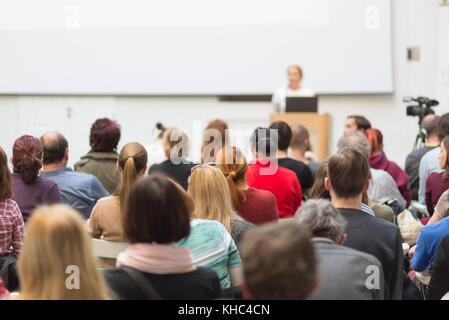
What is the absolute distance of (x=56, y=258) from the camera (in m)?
1.40

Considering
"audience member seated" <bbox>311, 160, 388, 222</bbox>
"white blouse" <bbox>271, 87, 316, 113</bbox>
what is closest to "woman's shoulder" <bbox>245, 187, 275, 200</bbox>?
"audience member seated" <bbox>311, 160, 388, 222</bbox>

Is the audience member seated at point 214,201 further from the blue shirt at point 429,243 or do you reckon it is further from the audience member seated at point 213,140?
the audience member seated at point 213,140

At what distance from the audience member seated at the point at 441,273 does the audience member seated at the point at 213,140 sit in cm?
191

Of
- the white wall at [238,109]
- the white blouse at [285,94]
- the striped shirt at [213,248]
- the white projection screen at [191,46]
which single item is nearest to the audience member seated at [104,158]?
the striped shirt at [213,248]

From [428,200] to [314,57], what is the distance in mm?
4034

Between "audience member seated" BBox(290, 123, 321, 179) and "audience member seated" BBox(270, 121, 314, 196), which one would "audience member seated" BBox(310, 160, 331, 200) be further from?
"audience member seated" BBox(290, 123, 321, 179)

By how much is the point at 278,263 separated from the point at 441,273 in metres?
1.16

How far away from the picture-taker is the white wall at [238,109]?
7.20 meters

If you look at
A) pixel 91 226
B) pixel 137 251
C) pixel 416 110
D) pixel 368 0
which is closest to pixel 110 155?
pixel 91 226

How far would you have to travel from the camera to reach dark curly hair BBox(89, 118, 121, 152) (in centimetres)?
391

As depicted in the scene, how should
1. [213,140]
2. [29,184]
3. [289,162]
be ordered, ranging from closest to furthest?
[29,184]
[289,162]
[213,140]

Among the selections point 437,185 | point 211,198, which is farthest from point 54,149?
point 437,185

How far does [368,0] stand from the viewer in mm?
7102

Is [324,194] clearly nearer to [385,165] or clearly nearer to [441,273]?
[441,273]
